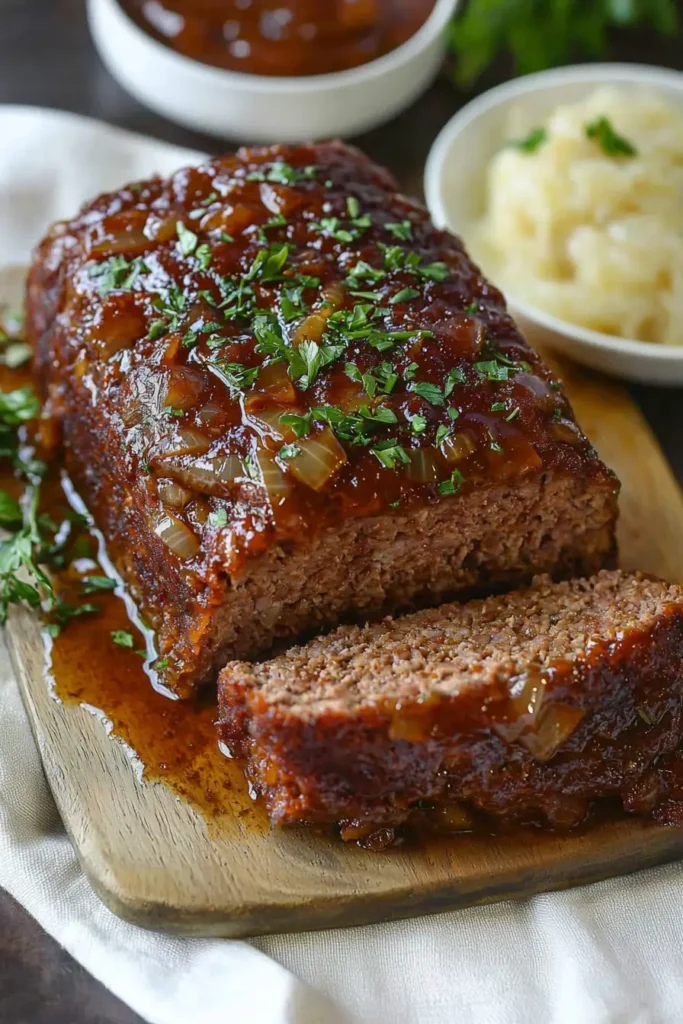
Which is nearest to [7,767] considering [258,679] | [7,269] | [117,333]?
[258,679]

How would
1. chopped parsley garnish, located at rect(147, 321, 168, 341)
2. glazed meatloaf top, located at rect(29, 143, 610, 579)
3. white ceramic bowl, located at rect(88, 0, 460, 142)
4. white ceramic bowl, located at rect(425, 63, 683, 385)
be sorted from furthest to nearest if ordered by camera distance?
white ceramic bowl, located at rect(88, 0, 460, 142), white ceramic bowl, located at rect(425, 63, 683, 385), chopped parsley garnish, located at rect(147, 321, 168, 341), glazed meatloaf top, located at rect(29, 143, 610, 579)

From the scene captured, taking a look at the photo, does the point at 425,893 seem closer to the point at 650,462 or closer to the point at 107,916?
the point at 107,916

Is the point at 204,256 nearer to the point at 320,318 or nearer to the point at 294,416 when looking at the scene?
the point at 320,318

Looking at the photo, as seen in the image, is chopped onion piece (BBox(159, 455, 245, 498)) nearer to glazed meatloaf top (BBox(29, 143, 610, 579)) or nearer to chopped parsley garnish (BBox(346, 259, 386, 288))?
glazed meatloaf top (BBox(29, 143, 610, 579))

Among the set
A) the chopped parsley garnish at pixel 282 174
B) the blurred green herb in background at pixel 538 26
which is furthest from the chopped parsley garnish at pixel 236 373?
the blurred green herb in background at pixel 538 26

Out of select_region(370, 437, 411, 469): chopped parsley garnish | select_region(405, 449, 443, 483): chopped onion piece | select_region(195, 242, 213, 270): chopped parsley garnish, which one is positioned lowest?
select_region(405, 449, 443, 483): chopped onion piece

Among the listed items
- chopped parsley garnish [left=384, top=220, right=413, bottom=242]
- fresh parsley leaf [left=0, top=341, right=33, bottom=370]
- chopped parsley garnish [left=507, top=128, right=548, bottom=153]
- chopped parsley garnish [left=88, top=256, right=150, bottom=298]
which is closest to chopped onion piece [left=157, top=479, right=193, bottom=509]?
chopped parsley garnish [left=88, top=256, right=150, bottom=298]

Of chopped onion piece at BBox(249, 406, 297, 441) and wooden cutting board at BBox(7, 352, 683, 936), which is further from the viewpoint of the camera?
chopped onion piece at BBox(249, 406, 297, 441)
